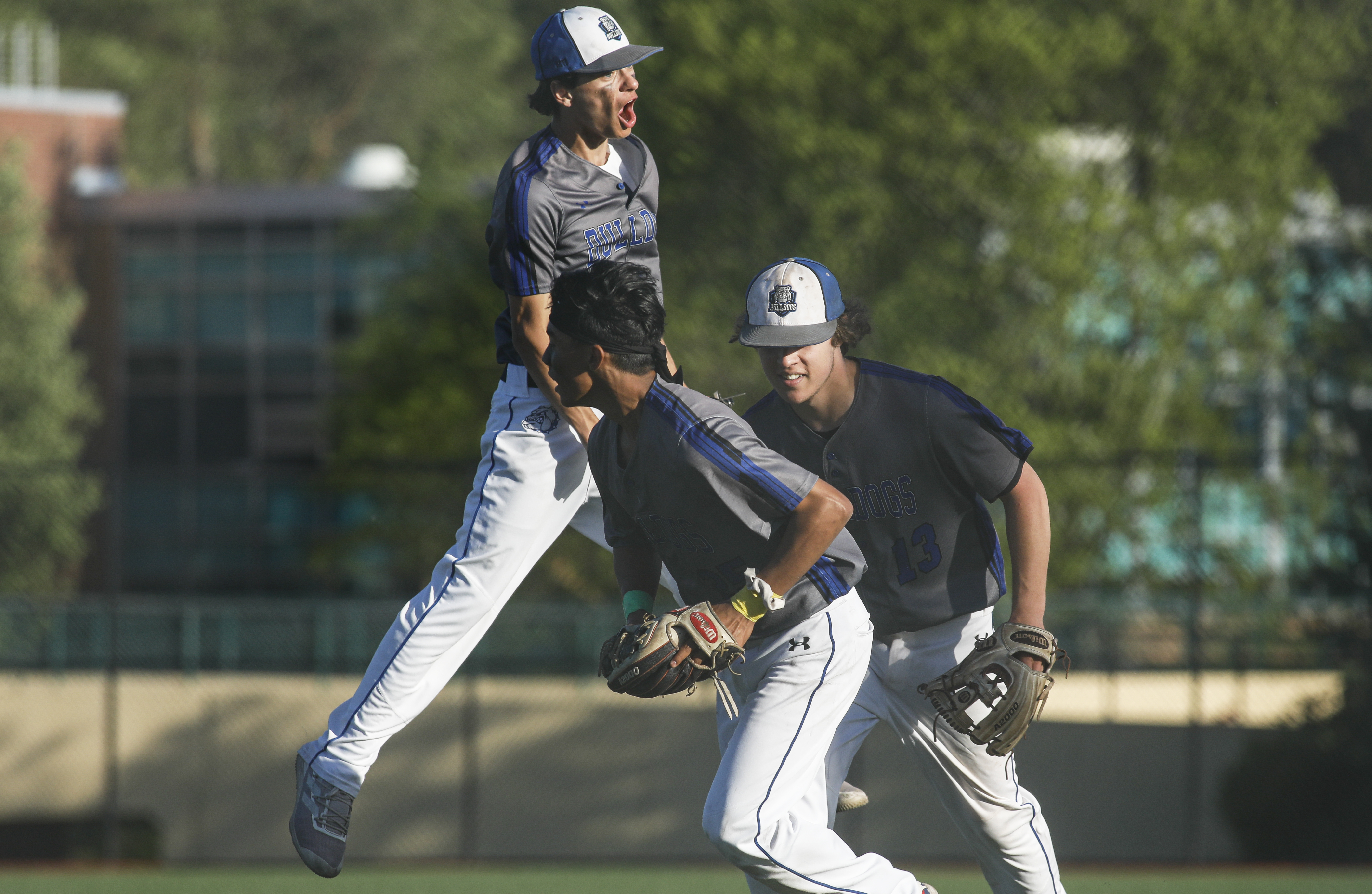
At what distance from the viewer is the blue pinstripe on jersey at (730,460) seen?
340cm

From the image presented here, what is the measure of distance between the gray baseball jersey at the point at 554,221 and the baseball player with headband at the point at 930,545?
0.48 metres

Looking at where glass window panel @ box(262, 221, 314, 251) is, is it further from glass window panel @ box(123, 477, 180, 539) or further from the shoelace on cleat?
the shoelace on cleat

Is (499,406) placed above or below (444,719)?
above

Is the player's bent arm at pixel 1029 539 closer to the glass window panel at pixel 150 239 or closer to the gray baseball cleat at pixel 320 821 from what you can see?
the gray baseball cleat at pixel 320 821

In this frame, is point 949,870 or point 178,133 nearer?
point 949,870

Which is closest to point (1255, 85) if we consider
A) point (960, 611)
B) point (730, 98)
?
point (730, 98)

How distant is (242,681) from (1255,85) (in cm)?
1330

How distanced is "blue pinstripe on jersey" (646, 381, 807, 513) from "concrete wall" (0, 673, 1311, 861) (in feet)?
28.9

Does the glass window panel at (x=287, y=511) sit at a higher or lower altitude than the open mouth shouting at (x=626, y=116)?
lower

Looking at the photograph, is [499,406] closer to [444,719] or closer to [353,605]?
[444,719]

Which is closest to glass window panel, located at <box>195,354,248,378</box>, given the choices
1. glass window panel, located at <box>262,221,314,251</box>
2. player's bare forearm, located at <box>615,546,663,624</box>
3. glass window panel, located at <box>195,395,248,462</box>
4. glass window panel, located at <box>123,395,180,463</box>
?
glass window panel, located at <box>195,395,248,462</box>

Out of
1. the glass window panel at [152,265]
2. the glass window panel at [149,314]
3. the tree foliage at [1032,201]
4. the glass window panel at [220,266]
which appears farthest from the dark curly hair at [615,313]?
the glass window panel at [149,314]

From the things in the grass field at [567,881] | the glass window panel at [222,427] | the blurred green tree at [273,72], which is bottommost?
the grass field at [567,881]

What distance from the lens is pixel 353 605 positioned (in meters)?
16.7
